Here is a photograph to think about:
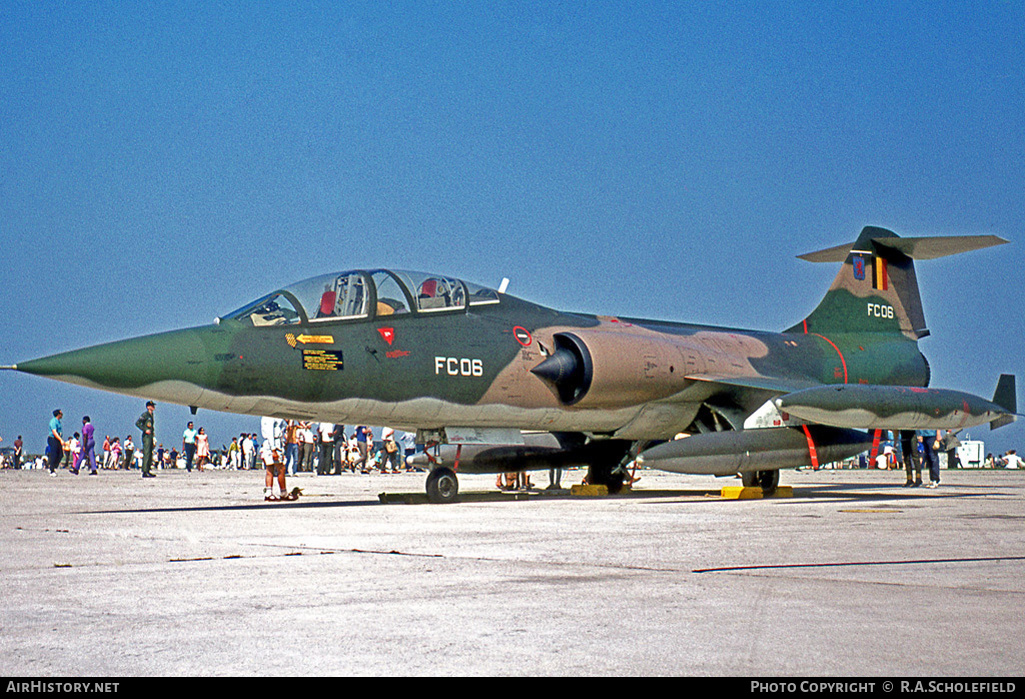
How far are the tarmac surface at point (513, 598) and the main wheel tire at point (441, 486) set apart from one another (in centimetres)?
364

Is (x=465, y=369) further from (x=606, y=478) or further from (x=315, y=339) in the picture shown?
(x=606, y=478)

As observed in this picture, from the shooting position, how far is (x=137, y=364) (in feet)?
Result: 33.8

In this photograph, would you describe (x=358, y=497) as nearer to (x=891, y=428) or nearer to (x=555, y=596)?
(x=891, y=428)

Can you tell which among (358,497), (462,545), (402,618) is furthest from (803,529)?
(358,497)

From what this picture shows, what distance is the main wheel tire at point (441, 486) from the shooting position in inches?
518

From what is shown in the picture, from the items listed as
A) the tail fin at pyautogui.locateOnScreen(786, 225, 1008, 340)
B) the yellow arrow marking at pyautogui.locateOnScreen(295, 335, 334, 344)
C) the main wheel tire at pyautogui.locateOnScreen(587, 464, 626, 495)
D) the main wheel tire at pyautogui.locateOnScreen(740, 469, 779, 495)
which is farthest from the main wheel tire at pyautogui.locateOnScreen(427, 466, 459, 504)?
the tail fin at pyautogui.locateOnScreen(786, 225, 1008, 340)

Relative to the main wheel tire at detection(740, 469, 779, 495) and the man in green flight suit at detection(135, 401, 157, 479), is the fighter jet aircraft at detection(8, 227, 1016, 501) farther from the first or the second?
the man in green flight suit at detection(135, 401, 157, 479)

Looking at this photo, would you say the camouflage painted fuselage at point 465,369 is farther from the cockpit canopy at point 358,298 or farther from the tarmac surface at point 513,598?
the tarmac surface at point 513,598

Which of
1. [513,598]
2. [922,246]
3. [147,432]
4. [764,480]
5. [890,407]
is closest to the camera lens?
[513,598]

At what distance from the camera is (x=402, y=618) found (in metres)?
4.14

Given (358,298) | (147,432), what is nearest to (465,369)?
(358,298)

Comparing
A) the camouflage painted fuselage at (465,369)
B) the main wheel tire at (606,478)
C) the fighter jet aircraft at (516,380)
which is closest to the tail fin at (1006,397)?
the fighter jet aircraft at (516,380)

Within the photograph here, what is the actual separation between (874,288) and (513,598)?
16377mm
